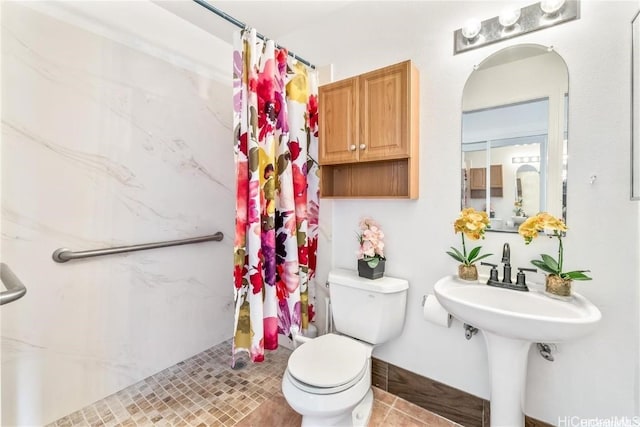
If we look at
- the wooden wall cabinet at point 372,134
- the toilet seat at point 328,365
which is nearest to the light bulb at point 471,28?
the wooden wall cabinet at point 372,134

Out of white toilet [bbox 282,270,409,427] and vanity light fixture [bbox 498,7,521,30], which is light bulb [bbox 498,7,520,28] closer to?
vanity light fixture [bbox 498,7,521,30]

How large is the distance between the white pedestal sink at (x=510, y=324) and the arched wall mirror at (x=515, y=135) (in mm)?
333

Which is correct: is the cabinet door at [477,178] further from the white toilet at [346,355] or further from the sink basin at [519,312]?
the white toilet at [346,355]

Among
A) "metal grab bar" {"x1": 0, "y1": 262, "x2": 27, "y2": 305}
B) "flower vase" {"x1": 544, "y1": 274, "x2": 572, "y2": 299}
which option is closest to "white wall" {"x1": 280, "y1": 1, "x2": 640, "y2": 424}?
"flower vase" {"x1": 544, "y1": 274, "x2": 572, "y2": 299}

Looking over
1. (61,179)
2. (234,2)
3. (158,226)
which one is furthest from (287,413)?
(234,2)

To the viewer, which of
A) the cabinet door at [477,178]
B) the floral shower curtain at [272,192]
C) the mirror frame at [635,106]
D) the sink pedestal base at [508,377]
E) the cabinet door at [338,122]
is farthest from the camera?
the cabinet door at [338,122]

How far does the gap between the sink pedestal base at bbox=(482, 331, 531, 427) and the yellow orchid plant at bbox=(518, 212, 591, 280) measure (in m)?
0.32

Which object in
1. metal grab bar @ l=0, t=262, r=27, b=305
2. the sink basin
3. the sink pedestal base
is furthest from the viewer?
the sink pedestal base

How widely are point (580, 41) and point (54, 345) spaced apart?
2.82m

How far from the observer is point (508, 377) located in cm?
117

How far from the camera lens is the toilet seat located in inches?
46.2

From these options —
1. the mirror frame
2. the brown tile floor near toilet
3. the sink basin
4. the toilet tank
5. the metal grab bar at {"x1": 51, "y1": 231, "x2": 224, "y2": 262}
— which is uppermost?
the mirror frame

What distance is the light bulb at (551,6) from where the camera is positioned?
47.3 inches

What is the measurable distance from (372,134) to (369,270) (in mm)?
775
